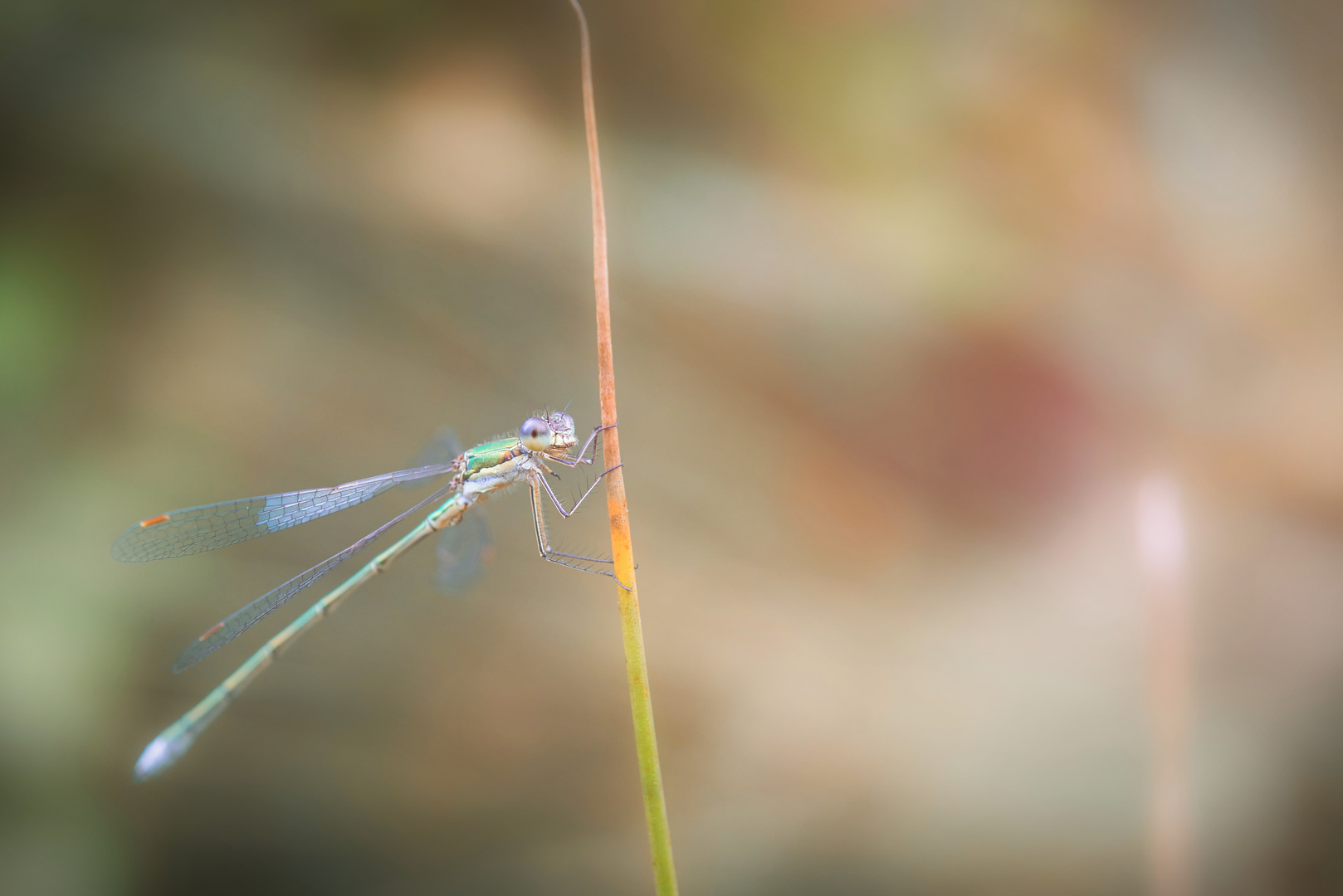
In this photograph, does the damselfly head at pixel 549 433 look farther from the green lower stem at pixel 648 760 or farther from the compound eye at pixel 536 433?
the green lower stem at pixel 648 760

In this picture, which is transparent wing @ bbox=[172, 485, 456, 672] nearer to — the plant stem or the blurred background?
the blurred background

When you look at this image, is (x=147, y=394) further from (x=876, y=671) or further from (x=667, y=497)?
(x=876, y=671)

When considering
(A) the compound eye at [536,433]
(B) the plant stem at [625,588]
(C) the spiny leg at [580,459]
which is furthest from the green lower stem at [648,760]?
(A) the compound eye at [536,433]

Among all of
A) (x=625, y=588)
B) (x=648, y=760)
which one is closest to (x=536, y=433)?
(x=625, y=588)

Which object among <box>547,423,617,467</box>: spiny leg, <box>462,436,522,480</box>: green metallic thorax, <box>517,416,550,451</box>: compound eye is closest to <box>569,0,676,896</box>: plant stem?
<box>547,423,617,467</box>: spiny leg

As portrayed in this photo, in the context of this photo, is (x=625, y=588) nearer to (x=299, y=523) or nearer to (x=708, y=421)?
(x=299, y=523)

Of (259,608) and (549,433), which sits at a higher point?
(549,433)
